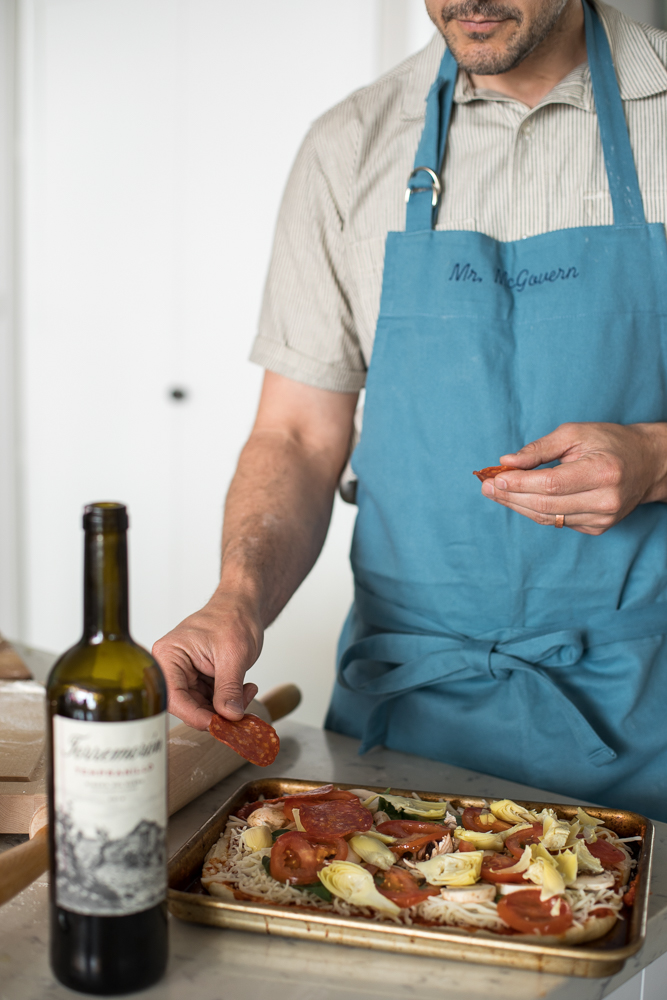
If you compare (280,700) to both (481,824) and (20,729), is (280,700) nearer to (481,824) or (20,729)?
(20,729)

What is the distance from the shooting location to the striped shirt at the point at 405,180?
4.16 ft

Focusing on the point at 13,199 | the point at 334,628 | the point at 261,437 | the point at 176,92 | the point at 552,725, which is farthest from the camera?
the point at 13,199

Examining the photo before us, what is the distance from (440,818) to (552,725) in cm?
38

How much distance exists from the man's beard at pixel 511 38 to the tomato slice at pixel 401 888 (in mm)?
974

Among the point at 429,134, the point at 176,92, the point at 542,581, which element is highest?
the point at 176,92

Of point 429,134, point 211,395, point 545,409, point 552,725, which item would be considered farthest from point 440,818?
point 211,395

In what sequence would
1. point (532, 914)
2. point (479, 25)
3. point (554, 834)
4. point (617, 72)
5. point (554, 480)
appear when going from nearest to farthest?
point (532, 914)
point (554, 834)
point (554, 480)
point (479, 25)
point (617, 72)

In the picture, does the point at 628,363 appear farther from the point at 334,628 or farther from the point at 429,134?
→ the point at 334,628

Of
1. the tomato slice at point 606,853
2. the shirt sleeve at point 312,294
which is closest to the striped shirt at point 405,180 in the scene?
the shirt sleeve at point 312,294

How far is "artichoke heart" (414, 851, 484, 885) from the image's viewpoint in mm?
752

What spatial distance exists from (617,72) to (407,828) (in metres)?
1.05

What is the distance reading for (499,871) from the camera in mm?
770

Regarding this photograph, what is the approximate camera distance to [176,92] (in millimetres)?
2941

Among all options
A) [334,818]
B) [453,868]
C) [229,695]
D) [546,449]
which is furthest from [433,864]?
[546,449]
